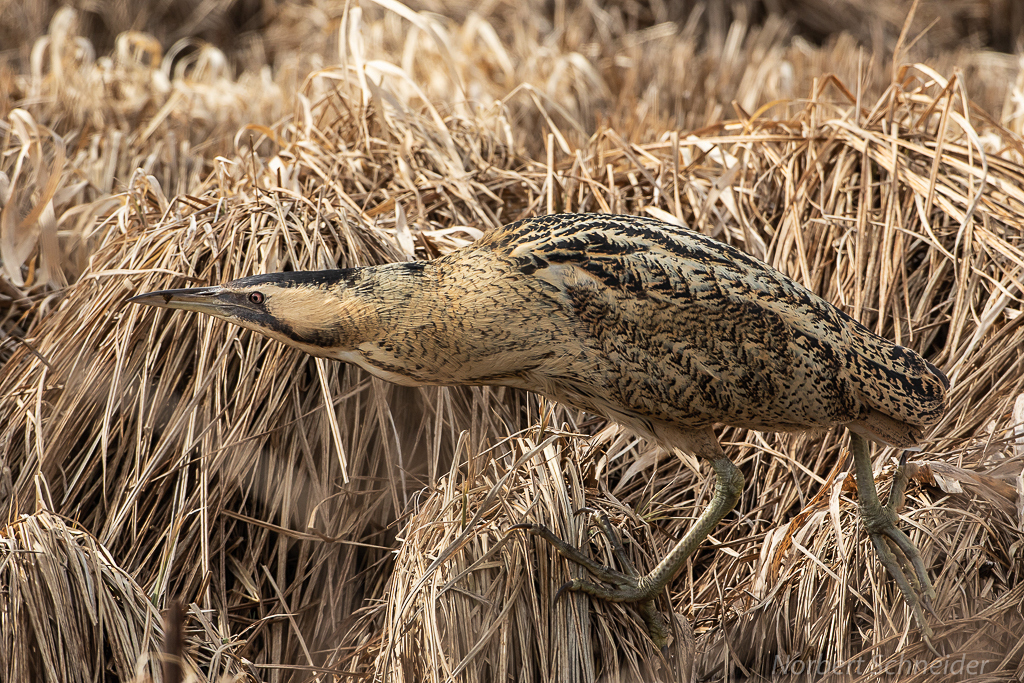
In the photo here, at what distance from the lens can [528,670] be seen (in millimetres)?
1703

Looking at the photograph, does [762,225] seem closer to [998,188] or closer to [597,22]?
[998,188]

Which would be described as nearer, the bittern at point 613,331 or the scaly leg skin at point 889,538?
the bittern at point 613,331

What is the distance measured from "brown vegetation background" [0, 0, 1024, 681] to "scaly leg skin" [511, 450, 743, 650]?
0.13 ft

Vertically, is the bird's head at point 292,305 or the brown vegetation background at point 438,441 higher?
the bird's head at point 292,305

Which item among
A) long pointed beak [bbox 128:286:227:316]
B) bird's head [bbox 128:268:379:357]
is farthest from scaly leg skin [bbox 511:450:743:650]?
long pointed beak [bbox 128:286:227:316]

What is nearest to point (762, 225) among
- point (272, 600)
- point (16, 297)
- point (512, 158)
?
point (512, 158)

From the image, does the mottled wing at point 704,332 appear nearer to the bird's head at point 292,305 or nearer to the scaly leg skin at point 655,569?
the scaly leg skin at point 655,569

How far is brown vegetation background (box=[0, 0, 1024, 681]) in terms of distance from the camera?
172 cm

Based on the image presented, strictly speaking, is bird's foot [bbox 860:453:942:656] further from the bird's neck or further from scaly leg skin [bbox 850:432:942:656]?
the bird's neck

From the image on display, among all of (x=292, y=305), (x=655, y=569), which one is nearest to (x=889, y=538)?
(x=655, y=569)

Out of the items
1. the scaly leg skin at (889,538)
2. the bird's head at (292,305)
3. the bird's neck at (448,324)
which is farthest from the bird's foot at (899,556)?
the bird's head at (292,305)

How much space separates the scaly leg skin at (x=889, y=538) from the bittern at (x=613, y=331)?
0.01 metres

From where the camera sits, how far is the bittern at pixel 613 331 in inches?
63.0

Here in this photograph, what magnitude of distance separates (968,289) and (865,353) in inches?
32.4
